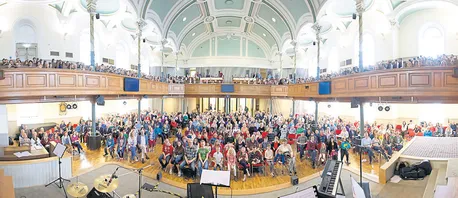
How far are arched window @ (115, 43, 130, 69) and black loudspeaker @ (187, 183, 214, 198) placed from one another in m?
17.6

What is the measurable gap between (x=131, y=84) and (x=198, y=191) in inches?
338

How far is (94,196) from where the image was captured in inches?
209

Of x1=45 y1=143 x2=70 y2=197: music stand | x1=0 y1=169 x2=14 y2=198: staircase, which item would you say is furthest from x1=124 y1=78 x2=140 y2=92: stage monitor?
x1=0 y1=169 x2=14 y2=198: staircase

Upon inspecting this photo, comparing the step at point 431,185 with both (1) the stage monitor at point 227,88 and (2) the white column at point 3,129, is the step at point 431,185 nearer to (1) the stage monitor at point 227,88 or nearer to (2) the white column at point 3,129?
(2) the white column at point 3,129

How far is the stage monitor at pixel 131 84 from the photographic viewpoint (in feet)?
40.0

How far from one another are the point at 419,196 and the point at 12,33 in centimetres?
1755

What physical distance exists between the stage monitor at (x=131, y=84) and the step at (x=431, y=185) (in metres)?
11.5

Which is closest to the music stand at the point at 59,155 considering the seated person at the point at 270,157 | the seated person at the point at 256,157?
the seated person at the point at 256,157

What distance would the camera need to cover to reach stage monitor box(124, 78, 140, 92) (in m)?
12.2

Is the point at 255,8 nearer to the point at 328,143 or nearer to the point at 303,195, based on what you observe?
the point at 328,143

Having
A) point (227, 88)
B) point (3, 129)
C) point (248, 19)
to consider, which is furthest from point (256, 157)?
point (248, 19)

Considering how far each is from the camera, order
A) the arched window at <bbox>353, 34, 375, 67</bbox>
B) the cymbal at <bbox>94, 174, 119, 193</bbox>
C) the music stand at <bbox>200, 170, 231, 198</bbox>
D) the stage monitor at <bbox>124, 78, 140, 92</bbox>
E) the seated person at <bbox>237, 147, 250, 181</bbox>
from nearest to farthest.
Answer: the cymbal at <bbox>94, 174, 119, 193</bbox>
the music stand at <bbox>200, 170, 231, 198</bbox>
the seated person at <bbox>237, 147, 250, 181</bbox>
the stage monitor at <bbox>124, 78, 140, 92</bbox>
the arched window at <bbox>353, 34, 375, 67</bbox>

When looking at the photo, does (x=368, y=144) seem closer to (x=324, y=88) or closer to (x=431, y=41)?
(x=324, y=88)

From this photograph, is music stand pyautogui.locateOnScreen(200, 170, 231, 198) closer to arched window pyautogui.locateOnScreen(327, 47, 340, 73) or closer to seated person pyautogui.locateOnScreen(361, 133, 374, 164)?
seated person pyautogui.locateOnScreen(361, 133, 374, 164)
